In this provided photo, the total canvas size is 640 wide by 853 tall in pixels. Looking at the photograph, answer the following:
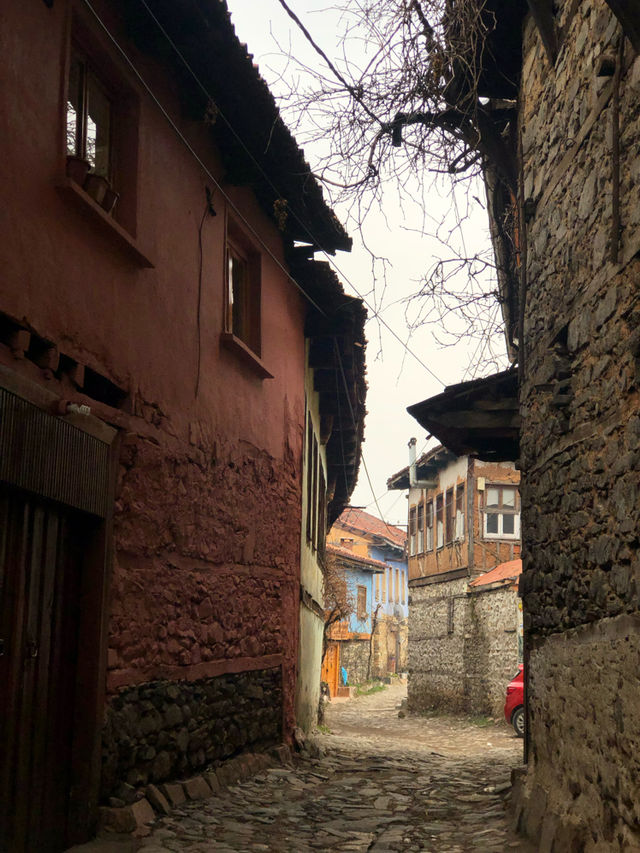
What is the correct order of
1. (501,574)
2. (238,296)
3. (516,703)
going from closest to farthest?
(238,296)
(516,703)
(501,574)

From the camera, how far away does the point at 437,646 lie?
79.2 feet

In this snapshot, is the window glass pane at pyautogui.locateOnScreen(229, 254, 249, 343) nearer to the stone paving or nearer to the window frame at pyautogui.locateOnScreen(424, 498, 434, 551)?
the stone paving

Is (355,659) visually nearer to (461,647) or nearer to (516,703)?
(461,647)

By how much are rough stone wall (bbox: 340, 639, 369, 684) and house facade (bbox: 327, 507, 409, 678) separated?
2623mm

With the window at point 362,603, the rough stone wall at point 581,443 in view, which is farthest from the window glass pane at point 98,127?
the window at point 362,603

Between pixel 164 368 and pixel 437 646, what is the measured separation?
744 inches

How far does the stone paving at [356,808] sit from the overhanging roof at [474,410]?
10.1ft

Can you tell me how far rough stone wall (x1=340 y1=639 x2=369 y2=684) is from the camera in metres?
38.5

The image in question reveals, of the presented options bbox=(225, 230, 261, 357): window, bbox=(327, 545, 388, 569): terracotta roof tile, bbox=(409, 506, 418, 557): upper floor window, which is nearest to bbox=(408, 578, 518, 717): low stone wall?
bbox=(409, 506, 418, 557): upper floor window

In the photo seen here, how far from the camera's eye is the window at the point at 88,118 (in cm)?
584

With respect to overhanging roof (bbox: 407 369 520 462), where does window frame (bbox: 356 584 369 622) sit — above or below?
below

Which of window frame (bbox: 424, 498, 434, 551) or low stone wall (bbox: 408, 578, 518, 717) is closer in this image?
low stone wall (bbox: 408, 578, 518, 717)

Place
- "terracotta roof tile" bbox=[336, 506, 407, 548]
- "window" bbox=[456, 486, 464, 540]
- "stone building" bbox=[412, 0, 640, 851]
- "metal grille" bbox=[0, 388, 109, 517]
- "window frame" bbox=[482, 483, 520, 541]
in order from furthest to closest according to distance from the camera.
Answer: "terracotta roof tile" bbox=[336, 506, 407, 548] < "window" bbox=[456, 486, 464, 540] < "window frame" bbox=[482, 483, 520, 541] < "metal grille" bbox=[0, 388, 109, 517] < "stone building" bbox=[412, 0, 640, 851]

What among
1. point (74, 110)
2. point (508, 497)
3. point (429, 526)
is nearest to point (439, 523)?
point (429, 526)
